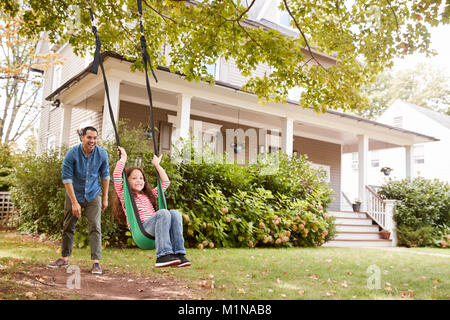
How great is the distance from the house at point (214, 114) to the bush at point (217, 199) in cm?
106

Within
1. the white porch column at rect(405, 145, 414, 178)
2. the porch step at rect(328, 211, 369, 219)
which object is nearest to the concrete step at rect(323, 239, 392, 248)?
the porch step at rect(328, 211, 369, 219)

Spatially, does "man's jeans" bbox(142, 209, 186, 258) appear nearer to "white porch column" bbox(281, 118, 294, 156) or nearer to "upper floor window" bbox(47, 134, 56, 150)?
"white porch column" bbox(281, 118, 294, 156)

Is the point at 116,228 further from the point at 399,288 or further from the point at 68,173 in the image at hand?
the point at 399,288

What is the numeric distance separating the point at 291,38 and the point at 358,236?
6.73 m

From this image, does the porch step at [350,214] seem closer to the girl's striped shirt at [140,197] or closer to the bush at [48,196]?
the bush at [48,196]

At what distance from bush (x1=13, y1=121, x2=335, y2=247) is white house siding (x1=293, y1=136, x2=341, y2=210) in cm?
584

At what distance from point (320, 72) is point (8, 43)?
39.1 ft

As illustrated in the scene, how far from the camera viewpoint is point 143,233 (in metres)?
3.65

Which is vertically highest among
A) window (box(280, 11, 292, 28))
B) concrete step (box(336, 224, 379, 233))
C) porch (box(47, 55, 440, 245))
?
window (box(280, 11, 292, 28))

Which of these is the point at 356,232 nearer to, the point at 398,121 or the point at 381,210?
the point at 381,210

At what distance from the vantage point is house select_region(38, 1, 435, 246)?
30.8ft

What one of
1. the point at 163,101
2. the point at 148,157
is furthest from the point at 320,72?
the point at 163,101

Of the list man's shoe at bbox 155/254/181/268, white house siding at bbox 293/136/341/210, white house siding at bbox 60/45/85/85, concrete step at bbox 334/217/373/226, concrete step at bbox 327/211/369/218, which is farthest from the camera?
white house siding at bbox 293/136/341/210
